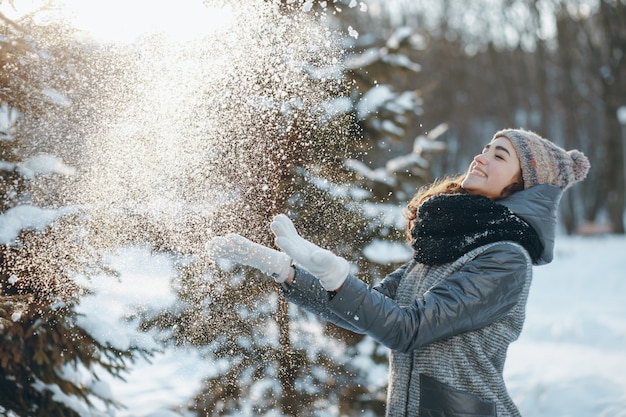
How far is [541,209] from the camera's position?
2104mm

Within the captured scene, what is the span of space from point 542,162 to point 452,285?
0.65 m

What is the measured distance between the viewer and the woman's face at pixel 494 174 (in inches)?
88.1

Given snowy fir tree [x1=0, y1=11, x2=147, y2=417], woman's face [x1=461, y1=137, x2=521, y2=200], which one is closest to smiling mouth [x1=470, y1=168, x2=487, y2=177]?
woman's face [x1=461, y1=137, x2=521, y2=200]

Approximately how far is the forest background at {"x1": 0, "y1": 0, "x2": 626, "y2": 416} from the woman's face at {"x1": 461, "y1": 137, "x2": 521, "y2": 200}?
722 mm

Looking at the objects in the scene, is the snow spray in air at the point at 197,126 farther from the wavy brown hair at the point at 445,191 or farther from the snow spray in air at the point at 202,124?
the wavy brown hair at the point at 445,191

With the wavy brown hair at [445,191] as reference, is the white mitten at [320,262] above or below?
below

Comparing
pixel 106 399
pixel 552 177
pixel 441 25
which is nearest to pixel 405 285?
pixel 552 177

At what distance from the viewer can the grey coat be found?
1.80m

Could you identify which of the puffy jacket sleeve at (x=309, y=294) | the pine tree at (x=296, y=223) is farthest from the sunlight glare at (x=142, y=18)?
the puffy jacket sleeve at (x=309, y=294)

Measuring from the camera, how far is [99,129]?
251 centimetres

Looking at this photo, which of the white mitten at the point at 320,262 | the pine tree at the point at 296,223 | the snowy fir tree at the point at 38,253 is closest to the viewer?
the white mitten at the point at 320,262

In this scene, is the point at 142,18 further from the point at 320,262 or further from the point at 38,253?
the point at 320,262

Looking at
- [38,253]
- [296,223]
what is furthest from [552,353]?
[38,253]

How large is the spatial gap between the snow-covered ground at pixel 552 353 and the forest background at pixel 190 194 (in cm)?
9
